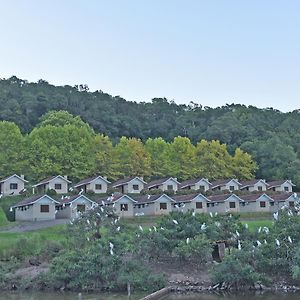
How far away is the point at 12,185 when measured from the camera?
177 feet

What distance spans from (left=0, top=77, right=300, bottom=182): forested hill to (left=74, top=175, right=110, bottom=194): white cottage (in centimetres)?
2351

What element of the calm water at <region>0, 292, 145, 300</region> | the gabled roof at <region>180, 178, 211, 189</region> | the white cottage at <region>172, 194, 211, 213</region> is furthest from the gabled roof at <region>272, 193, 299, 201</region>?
the calm water at <region>0, 292, 145, 300</region>

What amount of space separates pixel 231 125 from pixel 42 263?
5499cm

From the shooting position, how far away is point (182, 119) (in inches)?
3661

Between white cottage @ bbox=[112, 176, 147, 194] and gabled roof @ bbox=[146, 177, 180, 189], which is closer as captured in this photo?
white cottage @ bbox=[112, 176, 147, 194]

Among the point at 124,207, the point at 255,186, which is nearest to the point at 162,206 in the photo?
the point at 124,207

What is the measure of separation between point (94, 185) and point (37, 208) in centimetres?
1125

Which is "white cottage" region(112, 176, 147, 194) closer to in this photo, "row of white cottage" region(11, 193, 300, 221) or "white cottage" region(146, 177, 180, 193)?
"white cottage" region(146, 177, 180, 193)

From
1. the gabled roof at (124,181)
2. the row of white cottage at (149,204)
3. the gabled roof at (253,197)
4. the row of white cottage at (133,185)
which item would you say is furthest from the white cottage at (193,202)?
the gabled roof at (124,181)

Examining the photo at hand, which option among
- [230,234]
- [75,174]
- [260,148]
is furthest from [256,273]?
[260,148]

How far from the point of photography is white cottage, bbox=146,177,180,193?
6025 cm

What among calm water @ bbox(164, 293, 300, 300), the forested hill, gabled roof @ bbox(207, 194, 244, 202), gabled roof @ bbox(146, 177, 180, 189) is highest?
the forested hill

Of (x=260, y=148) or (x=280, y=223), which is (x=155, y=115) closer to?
(x=260, y=148)

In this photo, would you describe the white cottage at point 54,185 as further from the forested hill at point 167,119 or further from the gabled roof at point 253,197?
the forested hill at point 167,119
